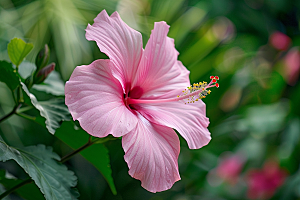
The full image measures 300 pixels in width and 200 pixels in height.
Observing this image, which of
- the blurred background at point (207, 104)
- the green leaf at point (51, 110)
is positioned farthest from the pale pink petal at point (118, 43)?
the blurred background at point (207, 104)

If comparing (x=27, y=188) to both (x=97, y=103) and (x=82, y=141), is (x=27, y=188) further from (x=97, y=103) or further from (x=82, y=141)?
(x=97, y=103)

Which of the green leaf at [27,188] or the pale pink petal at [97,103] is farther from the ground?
the pale pink petal at [97,103]

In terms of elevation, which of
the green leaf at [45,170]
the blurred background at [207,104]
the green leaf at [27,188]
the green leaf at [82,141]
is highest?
the green leaf at [45,170]

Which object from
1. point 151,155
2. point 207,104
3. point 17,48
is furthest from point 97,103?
point 207,104

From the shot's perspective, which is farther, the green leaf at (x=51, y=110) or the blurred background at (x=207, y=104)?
the blurred background at (x=207, y=104)

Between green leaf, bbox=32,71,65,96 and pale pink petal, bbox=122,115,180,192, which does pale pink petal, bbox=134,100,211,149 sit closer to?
pale pink petal, bbox=122,115,180,192

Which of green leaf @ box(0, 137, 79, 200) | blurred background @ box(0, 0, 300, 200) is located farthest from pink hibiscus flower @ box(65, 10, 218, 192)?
blurred background @ box(0, 0, 300, 200)

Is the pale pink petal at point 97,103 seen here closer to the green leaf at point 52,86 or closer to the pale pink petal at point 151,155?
the pale pink petal at point 151,155
